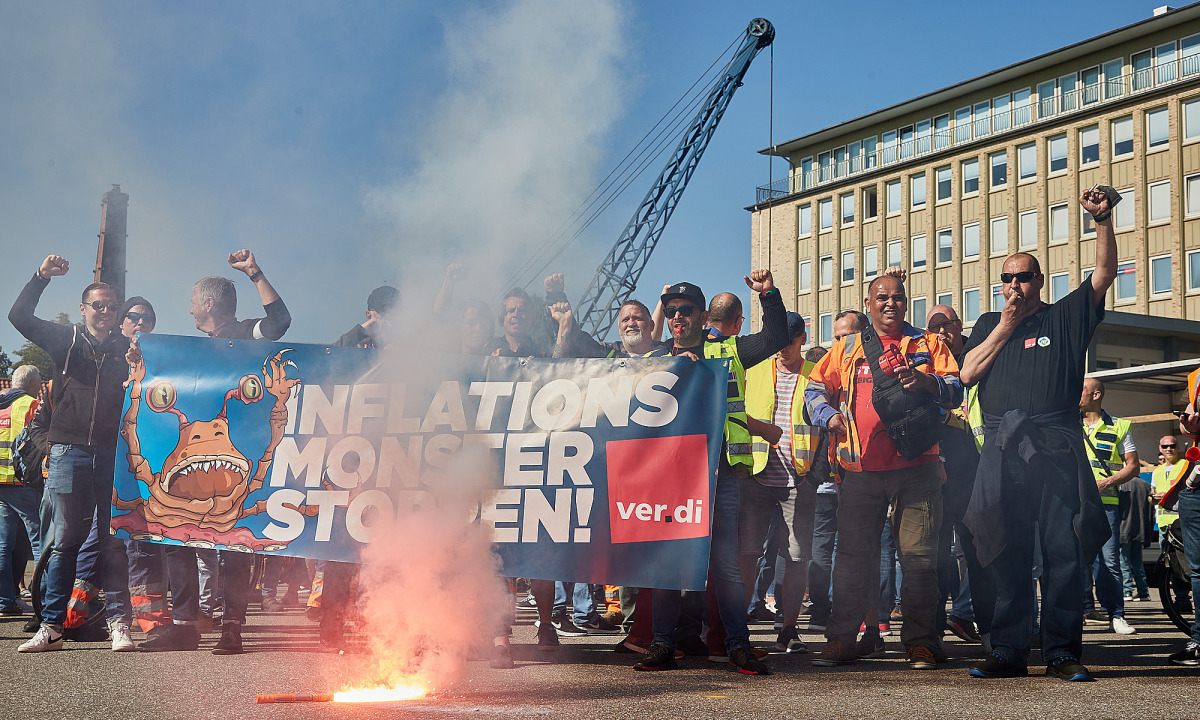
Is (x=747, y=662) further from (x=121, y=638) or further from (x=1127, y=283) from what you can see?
(x=1127, y=283)

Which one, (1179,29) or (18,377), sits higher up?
(1179,29)

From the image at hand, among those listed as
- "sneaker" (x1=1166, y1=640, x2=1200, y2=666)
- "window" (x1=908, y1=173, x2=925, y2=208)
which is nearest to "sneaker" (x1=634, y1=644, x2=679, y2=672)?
"sneaker" (x1=1166, y1=640, x2=1200, y2=666)

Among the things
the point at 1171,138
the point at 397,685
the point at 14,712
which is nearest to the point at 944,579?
the point at 397,685

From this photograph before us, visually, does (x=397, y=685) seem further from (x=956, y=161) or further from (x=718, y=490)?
(x=956, y=161)

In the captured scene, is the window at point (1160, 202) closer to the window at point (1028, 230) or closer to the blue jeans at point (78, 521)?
the window at point (1028, 230)

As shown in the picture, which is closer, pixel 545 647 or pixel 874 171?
pixel 545 647

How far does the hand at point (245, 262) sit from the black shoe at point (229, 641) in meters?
2.25

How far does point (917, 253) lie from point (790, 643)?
5732 centimetres

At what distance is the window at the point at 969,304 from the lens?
192 ft

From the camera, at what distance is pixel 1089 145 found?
53.4 metres

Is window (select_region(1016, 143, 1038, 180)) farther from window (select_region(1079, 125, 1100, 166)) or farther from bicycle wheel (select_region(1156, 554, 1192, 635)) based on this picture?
bicycle wheel (select_region(1156, 554, 1192, 635))

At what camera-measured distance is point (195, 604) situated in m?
7.33

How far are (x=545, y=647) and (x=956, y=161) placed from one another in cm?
5707

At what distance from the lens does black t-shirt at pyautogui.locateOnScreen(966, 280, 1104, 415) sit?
6184 millimetres
